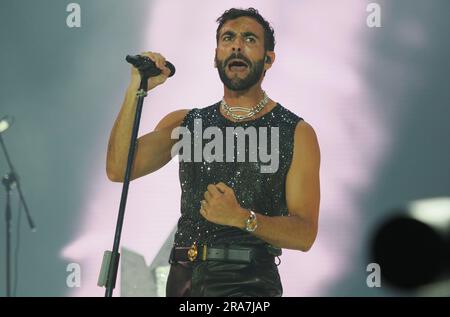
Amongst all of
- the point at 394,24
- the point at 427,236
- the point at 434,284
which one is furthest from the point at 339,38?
the point at 434,284

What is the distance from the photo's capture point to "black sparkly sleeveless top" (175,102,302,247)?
3068 mm

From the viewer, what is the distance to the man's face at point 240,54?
3.42 metres

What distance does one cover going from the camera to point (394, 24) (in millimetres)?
4035

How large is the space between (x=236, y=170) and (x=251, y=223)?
17.6 inches

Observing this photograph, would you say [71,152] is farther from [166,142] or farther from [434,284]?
[434,284]

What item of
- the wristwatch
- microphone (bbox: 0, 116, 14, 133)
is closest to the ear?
the wristwatch

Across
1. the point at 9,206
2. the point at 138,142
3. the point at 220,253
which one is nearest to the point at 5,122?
the point at 9,206

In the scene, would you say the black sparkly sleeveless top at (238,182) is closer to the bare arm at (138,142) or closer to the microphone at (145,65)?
the bare arm at (138,142)

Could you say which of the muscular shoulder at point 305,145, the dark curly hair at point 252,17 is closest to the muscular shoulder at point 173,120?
the dark curly hair at point 252,17

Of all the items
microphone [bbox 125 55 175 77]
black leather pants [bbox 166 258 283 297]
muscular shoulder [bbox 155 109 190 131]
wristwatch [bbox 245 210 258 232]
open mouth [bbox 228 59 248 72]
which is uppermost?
open mouth [bbox 228 59 248 72]

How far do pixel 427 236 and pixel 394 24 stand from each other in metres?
1.25

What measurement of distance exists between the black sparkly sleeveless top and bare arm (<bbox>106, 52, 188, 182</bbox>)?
0.20 metres

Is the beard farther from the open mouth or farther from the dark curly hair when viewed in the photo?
the dark curly hair

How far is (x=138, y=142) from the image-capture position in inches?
133
